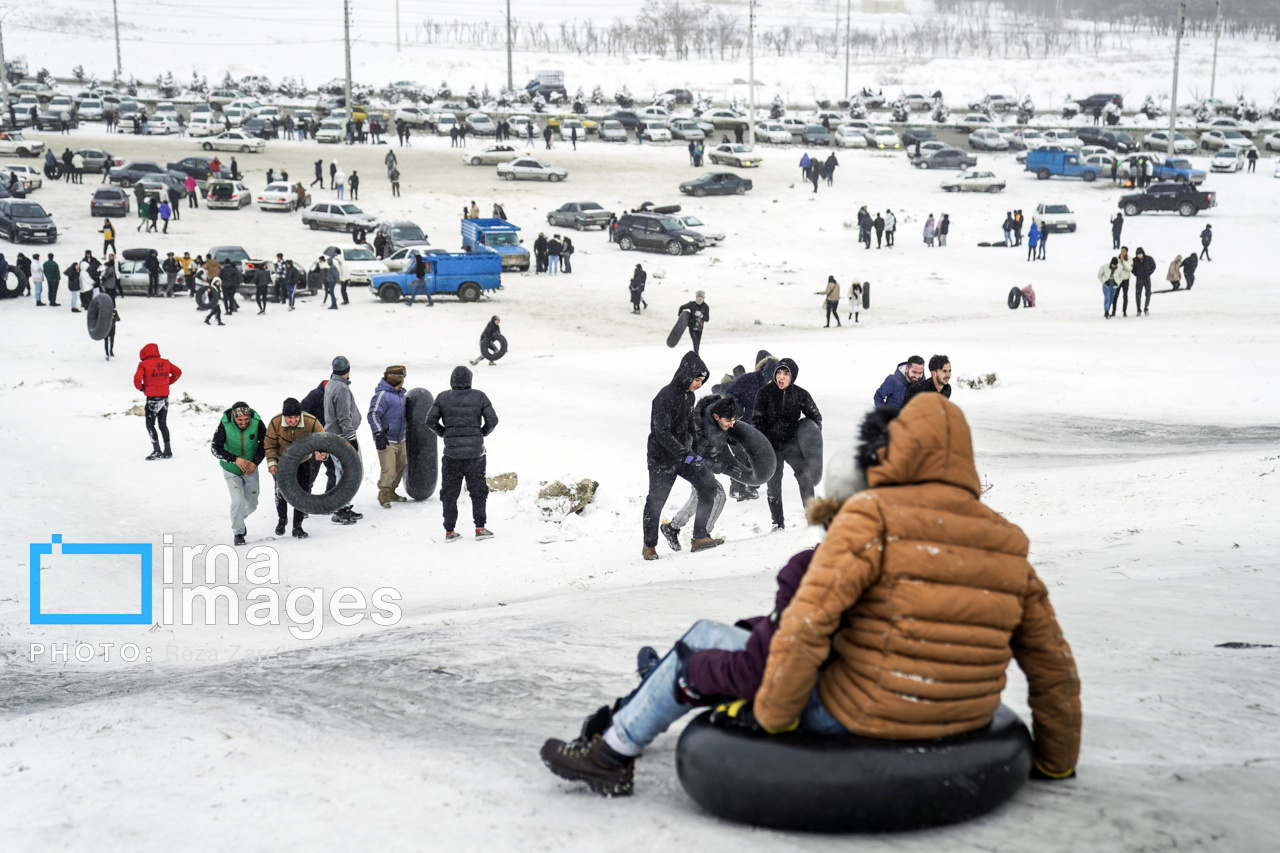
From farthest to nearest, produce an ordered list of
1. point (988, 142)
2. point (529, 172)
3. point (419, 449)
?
point (988, 142) → point (529, 172) → point (419, 449)

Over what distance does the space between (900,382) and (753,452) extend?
1807mm

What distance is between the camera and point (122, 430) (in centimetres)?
1509

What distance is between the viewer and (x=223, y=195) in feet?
130

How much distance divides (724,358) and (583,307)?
1009cm

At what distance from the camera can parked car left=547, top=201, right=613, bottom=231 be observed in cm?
3862

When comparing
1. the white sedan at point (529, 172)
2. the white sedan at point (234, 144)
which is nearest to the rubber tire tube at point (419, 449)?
the white sedan at point (529, 172)

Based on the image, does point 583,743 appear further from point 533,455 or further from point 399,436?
point 533,455

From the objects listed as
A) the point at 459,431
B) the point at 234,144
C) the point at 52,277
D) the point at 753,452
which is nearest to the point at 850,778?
the point at 753,452

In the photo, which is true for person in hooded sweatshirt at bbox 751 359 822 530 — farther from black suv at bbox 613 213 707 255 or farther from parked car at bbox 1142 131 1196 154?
parked car at bbox 1142 131 1196 154

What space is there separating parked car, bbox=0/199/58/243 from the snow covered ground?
757cm

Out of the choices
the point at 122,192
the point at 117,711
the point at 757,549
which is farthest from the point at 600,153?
the point at 117,711

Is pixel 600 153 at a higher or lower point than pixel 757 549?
higher

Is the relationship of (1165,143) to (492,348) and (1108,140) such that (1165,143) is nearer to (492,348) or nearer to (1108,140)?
(1108,140)

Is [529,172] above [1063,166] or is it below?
below
